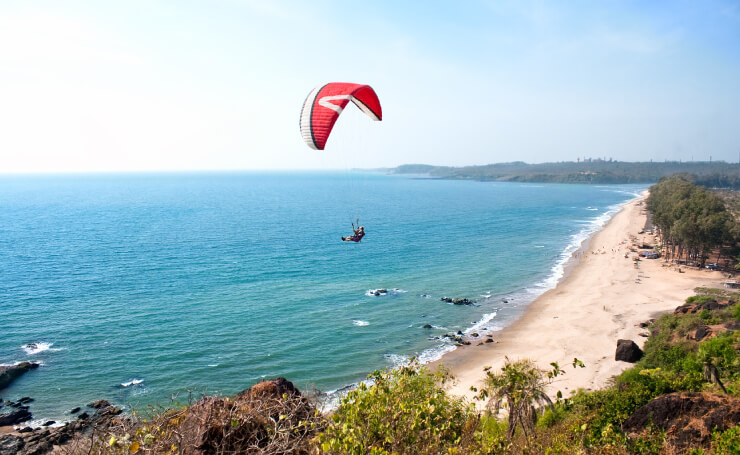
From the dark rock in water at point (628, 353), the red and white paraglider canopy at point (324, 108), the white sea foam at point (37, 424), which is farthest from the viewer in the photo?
the dark rock in water at point (628, 353)

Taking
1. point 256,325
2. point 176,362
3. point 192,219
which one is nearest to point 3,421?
point 176,362

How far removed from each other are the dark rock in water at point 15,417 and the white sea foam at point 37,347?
8476 mm

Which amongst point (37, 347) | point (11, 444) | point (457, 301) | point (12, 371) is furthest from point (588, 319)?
point (37, 347)

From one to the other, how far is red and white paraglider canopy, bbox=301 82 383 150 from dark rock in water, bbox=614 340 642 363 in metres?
25.2

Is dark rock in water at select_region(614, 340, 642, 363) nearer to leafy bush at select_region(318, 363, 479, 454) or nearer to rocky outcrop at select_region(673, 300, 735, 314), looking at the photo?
rocky outcrop at select_region(673, 300, 735, 314)

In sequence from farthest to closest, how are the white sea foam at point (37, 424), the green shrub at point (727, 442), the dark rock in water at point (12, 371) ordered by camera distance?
the dark rock in water at point (12, 371)
the white sea foam at point (37, 424)
the green shrub at point (727, 442)

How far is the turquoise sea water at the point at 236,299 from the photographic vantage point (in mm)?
29734

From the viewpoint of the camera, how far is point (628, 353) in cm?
2912

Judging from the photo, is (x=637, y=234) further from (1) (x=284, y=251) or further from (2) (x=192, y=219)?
(2) (x=192, y=219)

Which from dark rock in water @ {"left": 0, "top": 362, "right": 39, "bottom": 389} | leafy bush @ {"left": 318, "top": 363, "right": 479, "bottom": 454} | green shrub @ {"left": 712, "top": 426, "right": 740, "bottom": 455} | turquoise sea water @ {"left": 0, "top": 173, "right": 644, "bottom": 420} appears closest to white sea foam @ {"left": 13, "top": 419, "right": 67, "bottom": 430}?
turquoise sea water @ {"left": 0, "top": 173, "right": 644, "bottom": 420}

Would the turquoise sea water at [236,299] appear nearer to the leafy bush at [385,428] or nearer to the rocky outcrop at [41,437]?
the leafy bush at [385,428]

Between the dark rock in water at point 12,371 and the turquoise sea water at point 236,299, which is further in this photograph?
the turquoise sea water at point 236,299

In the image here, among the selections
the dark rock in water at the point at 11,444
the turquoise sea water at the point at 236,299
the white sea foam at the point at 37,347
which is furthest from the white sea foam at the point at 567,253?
the white sea foam at the point at 37,347

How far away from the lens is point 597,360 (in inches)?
1178
